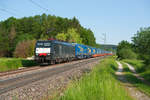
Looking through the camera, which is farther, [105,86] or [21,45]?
[21,45]

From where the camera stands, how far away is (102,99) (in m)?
5.82

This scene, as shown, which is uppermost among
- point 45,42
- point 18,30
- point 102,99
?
point 18,30

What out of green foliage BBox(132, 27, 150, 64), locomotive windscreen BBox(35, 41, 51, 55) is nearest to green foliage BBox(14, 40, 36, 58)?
locomotive windscreen BBox(35, 41, 51, 55)

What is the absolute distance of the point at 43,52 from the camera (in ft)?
73.1

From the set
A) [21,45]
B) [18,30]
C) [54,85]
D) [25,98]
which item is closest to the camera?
[25,98]

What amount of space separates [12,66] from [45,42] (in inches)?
200

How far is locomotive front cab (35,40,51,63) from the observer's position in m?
21.9

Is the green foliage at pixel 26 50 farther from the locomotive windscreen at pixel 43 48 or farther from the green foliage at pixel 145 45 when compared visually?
the green foliage at pixel 145 45

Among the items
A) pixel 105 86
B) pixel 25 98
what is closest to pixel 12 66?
pixel 25 98

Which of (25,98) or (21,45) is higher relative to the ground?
(21,45)

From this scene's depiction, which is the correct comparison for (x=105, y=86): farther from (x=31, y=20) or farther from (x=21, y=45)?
(x=31, y=20)

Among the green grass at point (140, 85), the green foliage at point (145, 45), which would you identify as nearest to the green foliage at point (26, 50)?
the green foliage at point (145, 45)

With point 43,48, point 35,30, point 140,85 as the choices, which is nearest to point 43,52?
point 43,48

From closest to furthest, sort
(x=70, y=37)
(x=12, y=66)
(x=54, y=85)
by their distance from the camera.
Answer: (x=54, y=85) → (x=12, y=66) → (x=70, y=37)
